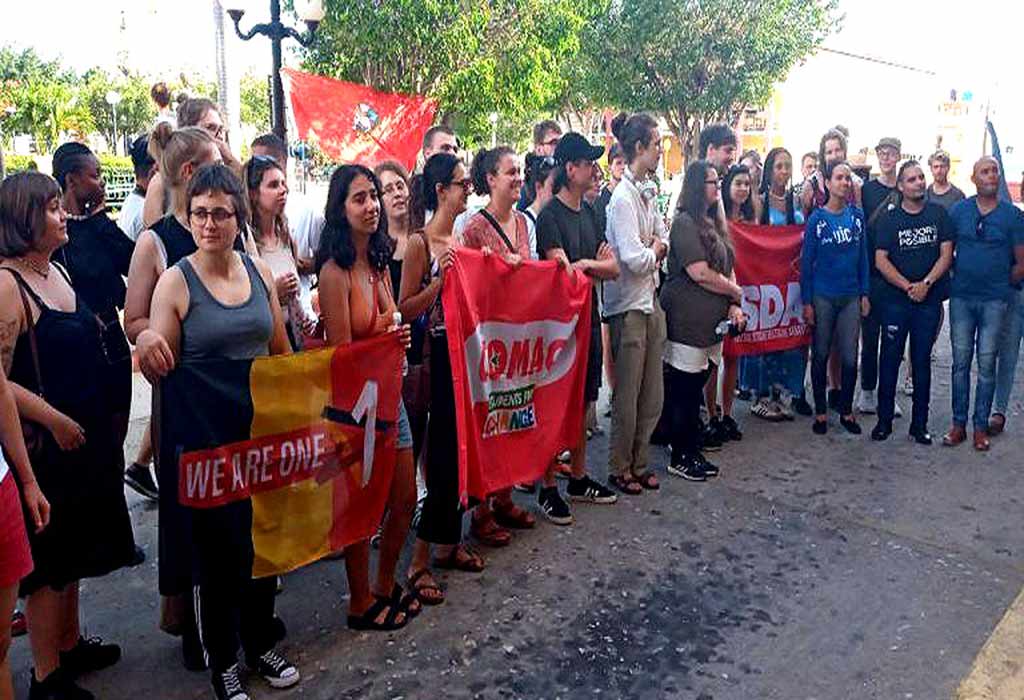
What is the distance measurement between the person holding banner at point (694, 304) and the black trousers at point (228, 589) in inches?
124

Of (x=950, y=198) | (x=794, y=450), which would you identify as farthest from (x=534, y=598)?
(x=950, y=198)

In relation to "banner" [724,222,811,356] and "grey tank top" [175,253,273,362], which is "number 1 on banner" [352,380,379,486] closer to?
"grey tank top" [175,253,273,362]

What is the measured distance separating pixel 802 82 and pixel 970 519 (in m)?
51.5

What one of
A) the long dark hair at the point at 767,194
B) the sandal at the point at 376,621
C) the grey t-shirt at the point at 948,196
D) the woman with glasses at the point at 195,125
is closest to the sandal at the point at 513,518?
the sandal at the point at 376,621

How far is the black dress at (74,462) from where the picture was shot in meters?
3.10

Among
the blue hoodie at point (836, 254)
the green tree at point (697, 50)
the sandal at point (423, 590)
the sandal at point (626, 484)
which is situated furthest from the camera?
the green tree at point (697, 50)

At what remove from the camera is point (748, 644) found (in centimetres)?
378

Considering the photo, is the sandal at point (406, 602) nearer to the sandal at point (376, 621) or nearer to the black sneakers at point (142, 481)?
the sandal at point (376, 621)

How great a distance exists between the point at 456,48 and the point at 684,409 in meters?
18.1

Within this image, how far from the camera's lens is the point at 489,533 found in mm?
4770

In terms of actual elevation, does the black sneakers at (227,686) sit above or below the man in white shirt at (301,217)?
below

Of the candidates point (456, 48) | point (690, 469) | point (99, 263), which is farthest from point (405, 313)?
point (456, 48)

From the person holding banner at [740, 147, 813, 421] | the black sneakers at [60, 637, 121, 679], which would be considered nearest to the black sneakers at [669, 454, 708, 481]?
the person holding banner at [740, 147, 813, 421]

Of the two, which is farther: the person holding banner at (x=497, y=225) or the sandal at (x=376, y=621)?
the person holding banner at (x=497, y=225)
